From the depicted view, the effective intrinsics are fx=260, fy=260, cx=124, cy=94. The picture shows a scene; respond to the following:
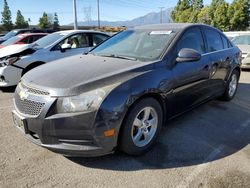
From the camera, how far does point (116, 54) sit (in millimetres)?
3869

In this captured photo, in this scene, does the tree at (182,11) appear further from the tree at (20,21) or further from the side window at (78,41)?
the side window at (78,41)

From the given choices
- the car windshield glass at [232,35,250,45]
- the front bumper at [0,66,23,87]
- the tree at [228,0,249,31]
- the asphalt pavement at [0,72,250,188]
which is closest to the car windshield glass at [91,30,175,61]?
the asphalt pavement at [0,72,250,188]

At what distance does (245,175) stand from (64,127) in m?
2.06

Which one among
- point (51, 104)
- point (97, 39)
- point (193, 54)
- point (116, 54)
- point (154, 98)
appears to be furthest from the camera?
point (97, 39)

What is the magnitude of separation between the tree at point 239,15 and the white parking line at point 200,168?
1327 inches

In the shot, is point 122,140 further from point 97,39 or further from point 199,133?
point 97,39

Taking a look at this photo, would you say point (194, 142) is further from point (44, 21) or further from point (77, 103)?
point (44, 21)

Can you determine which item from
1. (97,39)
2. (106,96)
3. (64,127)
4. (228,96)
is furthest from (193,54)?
(97,39)

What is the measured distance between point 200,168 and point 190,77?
1397mm

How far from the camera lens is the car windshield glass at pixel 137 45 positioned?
3.64 metres

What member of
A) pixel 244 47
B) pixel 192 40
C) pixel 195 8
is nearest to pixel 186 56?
pixel 192 40

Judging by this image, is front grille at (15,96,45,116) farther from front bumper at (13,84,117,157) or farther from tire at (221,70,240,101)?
tire at (221,70,240,101)

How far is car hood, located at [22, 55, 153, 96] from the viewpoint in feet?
9.13

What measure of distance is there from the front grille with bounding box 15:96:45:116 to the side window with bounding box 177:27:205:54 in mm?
2066
